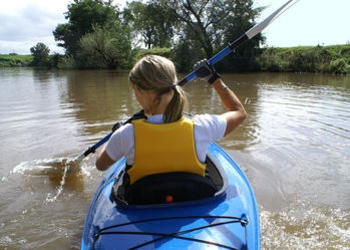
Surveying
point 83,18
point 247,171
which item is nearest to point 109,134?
point 247,171

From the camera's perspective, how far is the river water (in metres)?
2.95

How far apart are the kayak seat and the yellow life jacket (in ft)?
0.15

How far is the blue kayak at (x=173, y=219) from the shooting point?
1716mm

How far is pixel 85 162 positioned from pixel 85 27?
36976 mm

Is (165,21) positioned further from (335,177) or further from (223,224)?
(223,224)

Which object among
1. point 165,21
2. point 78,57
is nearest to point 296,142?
point 165,21

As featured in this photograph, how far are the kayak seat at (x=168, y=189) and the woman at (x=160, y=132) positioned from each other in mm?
35

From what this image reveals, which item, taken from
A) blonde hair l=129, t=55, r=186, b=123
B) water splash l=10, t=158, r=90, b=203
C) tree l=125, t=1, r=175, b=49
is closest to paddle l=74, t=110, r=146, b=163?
water splash l=10, t=158, r=90, b=203

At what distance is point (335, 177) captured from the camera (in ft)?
13.4

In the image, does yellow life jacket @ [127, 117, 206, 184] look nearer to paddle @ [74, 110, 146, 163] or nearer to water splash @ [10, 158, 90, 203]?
paddle @ [74, 110, 146, 163]

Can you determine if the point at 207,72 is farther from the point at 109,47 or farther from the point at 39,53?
the point at 39,53

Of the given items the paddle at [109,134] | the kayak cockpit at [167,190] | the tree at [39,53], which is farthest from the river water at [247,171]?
the tree at [39,53]

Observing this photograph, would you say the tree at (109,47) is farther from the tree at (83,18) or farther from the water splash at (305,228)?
the water splash at (305,228)

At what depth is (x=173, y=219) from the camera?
1.85 m
